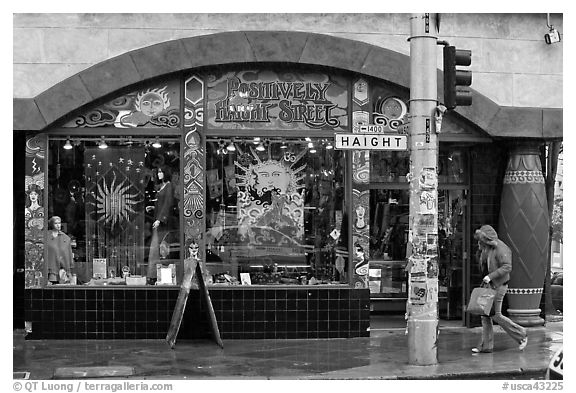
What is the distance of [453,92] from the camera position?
37.7 ft

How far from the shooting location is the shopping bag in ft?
41.1

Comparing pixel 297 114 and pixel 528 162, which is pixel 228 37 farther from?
pixel 528 162

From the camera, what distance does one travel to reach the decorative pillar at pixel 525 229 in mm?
14656

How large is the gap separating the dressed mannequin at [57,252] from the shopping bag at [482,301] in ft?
20.1

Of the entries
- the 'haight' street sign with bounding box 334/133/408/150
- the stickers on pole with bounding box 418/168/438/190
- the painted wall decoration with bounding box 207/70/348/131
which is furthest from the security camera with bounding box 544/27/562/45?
the stickers on pole with bounding box 418/168/438/190

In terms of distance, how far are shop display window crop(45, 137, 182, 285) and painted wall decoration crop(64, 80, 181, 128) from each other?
0.91 feet

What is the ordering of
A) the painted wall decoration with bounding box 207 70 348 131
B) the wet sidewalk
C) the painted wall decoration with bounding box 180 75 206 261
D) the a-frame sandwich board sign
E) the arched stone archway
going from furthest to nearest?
the painted wall decoration with bounding box 207 70 348 131
the painted wall decoration with bounding box 180 75 206 261
the arched stone archway
the a-frame sandwich board sign
the wet sidewalk

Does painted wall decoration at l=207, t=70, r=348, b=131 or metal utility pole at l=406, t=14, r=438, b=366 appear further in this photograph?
painted wall decoration at l=207, t=70, r=348, b=131

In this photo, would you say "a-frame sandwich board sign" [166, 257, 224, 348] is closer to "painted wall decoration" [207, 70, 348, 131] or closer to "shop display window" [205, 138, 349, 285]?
"shop display window" [205, 138, 349, 285]

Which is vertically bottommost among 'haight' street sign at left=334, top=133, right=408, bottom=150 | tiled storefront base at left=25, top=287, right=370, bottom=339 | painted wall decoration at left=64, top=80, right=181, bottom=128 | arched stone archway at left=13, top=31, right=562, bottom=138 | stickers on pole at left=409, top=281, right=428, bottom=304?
tiled storefront base at left=25, top=287, right=370, bottom=339

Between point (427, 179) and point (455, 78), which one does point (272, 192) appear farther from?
point (455, 78)

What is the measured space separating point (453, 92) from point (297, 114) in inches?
124

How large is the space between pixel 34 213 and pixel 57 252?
2.26 feet

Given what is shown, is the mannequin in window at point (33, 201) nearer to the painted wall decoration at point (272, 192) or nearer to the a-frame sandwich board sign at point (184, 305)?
the a-frame sandwich board sign at point (184, 305)
